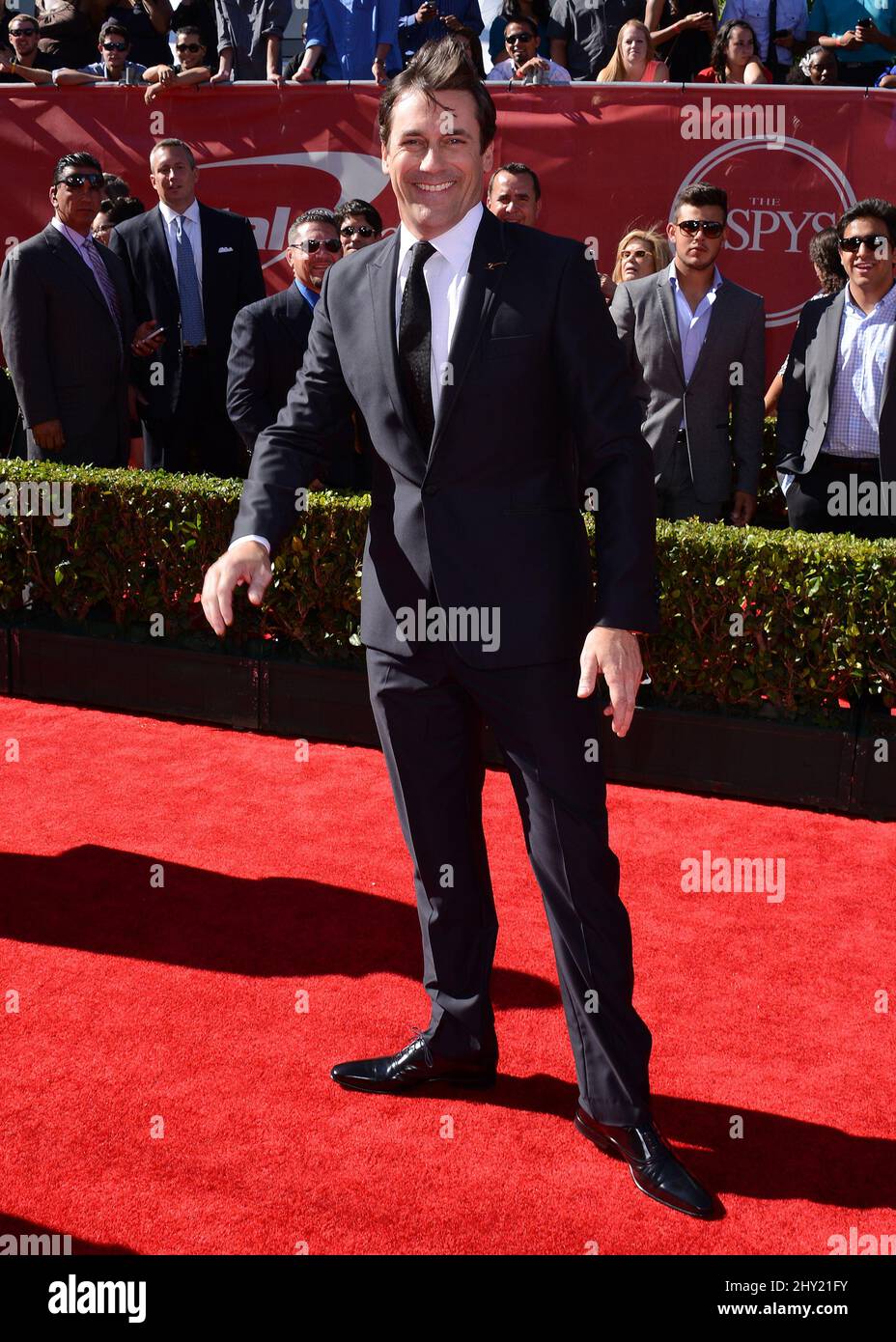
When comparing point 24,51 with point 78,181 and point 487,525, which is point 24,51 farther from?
point 487,525

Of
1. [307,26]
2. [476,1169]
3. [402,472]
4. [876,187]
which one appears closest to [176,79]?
[307,26]

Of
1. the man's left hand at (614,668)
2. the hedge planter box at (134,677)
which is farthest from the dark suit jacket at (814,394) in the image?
the man's left hand at (614,668)

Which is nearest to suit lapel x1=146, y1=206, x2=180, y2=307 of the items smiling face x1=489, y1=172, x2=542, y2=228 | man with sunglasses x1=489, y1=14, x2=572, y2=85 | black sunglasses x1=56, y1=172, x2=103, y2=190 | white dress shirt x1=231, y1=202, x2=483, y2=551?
black sunglasses x1=56, y1=172, x2=103, y2=190

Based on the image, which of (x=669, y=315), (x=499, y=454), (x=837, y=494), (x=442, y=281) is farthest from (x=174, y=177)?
(x=499, y=454)

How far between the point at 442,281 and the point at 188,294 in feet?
17.8

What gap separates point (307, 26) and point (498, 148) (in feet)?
6.98

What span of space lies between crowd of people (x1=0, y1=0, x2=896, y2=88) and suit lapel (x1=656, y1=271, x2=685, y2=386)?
4199mm

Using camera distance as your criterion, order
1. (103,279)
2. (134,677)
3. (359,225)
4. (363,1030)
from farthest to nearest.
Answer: (103,279), (359,225), (134,677), (363,1030)

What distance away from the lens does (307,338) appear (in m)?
6.30

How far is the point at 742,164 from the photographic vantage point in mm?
9508

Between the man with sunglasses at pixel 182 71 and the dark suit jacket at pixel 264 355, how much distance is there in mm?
4274

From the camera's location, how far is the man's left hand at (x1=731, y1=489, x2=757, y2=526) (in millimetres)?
6766

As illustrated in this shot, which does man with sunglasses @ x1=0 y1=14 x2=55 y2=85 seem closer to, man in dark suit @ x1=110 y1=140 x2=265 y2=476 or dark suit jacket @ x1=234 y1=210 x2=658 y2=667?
man in dark suit @ x1=110 y1=140 x2=265 y2=476

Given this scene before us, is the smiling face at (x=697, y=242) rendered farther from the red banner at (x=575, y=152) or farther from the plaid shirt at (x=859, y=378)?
the red banner at (x=575, y=152)
